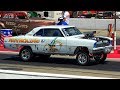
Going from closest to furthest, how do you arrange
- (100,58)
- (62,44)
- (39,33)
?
1. (62,44)
2. (100,58)
3. (39,33)

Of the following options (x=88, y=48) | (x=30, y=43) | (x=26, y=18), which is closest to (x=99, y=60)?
(x=88, y=48)

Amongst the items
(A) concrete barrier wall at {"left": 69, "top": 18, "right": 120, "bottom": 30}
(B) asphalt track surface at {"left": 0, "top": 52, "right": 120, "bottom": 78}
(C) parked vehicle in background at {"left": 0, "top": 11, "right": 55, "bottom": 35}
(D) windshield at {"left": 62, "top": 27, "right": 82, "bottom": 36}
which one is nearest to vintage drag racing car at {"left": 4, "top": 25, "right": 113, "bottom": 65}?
(D) windshield at {"left": 62, "top": 27, "right": 82, "bottom": 36}

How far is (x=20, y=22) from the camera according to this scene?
2281 centimetres

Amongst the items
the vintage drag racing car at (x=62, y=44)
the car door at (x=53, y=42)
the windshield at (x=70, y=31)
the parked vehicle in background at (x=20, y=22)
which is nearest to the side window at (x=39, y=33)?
the vintage drag racing car at (x=62, y=44)

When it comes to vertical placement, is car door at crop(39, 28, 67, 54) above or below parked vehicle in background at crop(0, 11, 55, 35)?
below

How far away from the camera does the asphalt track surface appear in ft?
30.1

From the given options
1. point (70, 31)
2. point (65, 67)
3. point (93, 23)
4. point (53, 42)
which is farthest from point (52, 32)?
point (93, 23)

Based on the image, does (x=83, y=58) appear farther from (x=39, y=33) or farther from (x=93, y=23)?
(x=93, y=23)

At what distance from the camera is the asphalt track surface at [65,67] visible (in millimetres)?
9188

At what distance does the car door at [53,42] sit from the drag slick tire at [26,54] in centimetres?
54

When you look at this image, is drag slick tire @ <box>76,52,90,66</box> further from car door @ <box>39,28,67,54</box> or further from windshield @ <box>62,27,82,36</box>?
windshield @ <box>62,27,82,36</box>

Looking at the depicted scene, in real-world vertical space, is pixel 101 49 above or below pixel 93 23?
below

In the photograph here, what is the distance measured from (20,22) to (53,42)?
1189 cm

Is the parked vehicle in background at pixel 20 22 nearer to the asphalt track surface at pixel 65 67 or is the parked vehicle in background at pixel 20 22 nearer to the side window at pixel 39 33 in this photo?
the asphalt track surface at pixel 65 67
